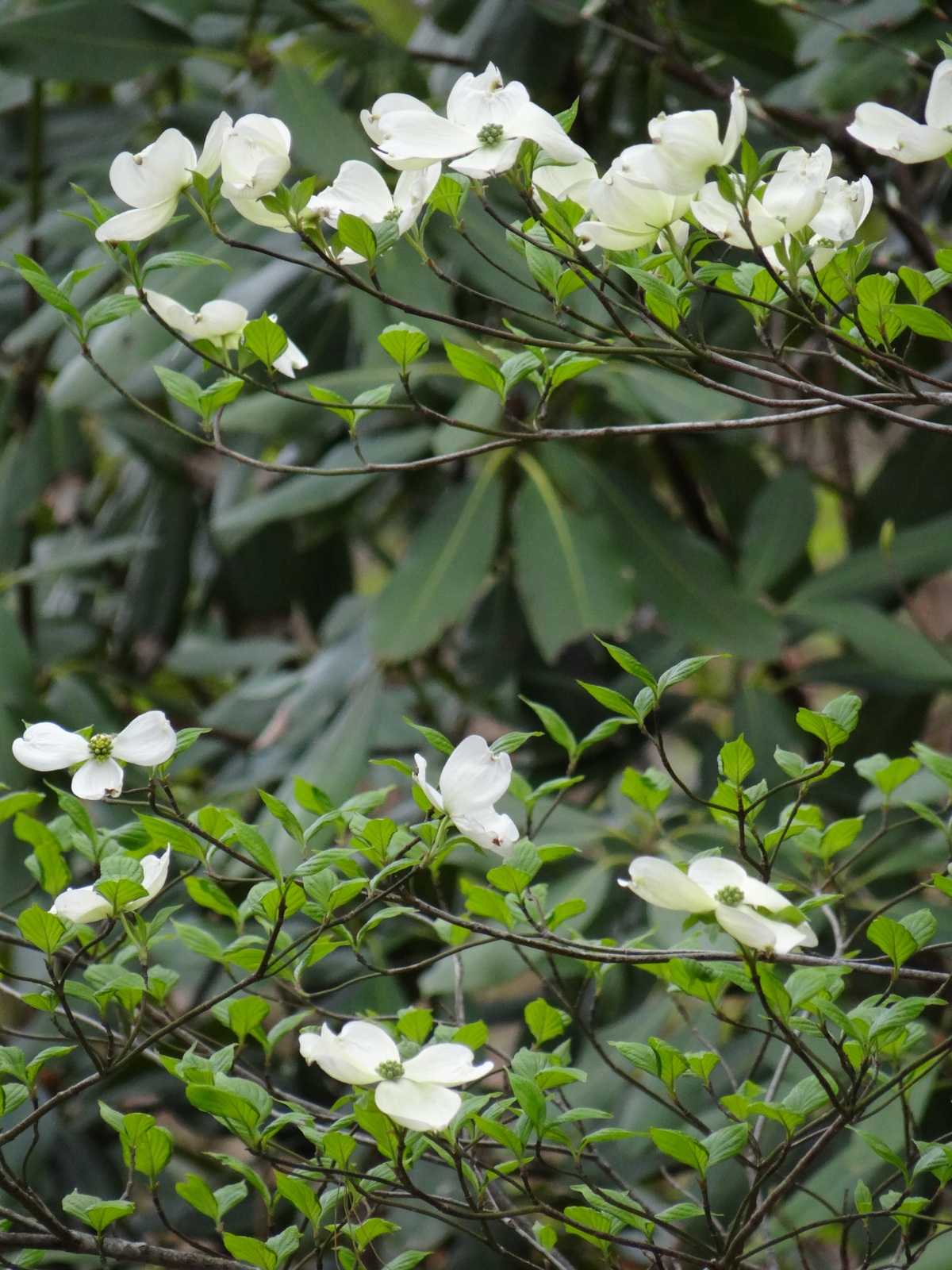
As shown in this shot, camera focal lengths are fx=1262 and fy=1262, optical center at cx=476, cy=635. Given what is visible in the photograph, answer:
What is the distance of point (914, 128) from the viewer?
404 mm

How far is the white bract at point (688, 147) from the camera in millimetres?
369

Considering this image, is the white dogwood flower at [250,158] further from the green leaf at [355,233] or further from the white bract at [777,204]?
the white bract at [777,204]

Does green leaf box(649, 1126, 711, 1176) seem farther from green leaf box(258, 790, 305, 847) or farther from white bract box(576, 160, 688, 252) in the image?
white bract box(576, 160, 688, 252)

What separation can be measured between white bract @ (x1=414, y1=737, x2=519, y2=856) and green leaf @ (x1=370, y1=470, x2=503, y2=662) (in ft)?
2.11

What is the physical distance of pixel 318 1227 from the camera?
44 centimetres

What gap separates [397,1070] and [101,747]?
14cm

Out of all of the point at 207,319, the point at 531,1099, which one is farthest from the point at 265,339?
the point at 531,1099

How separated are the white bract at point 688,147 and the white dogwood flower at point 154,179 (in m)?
0.14

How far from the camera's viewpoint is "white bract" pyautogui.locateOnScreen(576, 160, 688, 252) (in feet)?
1.28

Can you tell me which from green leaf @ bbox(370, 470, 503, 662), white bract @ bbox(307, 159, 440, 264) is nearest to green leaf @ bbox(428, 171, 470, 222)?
white bract @ bbox(307, 159, 440, 264)

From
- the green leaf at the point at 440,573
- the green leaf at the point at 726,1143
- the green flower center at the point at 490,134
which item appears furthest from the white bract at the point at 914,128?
the green leaf at the point at 440,573

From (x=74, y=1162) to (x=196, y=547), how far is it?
2.51 feet

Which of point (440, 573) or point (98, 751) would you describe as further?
point (440, 573)

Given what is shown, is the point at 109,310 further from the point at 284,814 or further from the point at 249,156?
the point at 284,814
